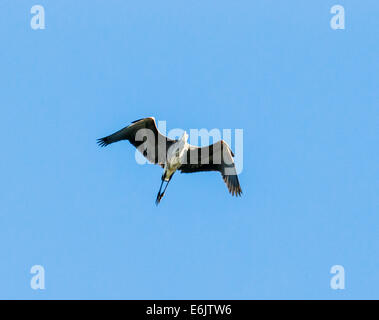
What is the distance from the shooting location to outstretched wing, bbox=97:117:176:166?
1905cm

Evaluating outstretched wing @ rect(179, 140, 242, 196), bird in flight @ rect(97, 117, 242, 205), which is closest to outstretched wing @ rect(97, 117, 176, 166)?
bird in flight @ rect(97, 117, 242, 205)

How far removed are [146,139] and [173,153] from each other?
1.18 metres

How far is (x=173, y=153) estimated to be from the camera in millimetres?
18656

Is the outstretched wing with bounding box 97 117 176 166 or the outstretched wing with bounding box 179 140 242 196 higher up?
the outstretched wing with bounding box 97 117 176 166

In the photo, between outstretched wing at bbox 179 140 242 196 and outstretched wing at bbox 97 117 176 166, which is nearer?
outstretched wing at bbox 97 117 176 166

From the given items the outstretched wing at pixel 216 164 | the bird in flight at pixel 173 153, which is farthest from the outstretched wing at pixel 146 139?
the outstretched wing at pixel 216 164

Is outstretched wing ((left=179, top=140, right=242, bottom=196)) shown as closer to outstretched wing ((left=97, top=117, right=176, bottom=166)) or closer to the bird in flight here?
Result: the bird in flight

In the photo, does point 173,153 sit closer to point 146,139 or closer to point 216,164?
point 146,139

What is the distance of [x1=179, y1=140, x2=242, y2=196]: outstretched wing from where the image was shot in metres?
19.4

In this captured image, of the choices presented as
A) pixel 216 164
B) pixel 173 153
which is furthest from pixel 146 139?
pixel 216 164
